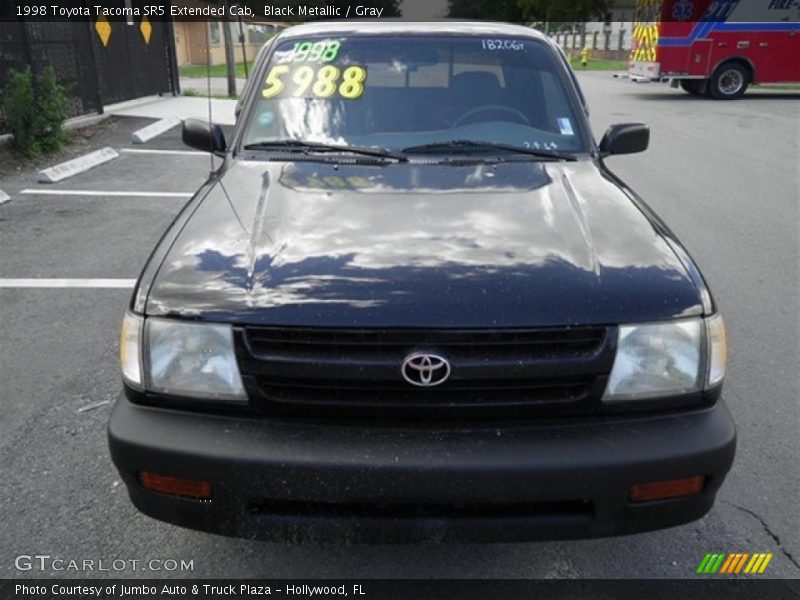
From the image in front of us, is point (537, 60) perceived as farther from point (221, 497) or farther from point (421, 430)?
point (221, 497)

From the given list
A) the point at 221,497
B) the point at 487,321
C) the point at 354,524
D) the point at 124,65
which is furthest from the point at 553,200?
the point at 124,65

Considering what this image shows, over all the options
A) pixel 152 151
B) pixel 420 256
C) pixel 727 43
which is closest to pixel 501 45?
pixel 420 256

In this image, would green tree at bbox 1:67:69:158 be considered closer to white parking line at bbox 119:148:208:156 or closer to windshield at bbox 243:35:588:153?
white parking line at bbox 119:148:208:156

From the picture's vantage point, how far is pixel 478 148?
3158mm

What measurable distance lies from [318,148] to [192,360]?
139 centimetres

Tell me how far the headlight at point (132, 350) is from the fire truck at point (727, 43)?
19.6 m

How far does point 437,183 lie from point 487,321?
99 cm

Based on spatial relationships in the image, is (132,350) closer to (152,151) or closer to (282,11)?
(152,151)

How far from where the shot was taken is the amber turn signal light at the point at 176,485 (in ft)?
6.54

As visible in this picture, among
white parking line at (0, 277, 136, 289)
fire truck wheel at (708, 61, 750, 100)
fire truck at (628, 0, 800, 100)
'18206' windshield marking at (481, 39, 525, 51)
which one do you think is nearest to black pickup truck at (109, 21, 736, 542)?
'18206' windshield marking at (481, 39, 525, 51)

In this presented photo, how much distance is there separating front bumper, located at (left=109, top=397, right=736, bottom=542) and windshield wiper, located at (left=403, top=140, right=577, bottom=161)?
1.45m

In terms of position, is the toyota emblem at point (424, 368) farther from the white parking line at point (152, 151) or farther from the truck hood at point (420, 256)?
the white parking line at point (152, 151)

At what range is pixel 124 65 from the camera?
14367mm

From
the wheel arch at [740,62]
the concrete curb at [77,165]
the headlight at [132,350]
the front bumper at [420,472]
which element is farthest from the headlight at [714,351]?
the wheel arch at [740,62]
